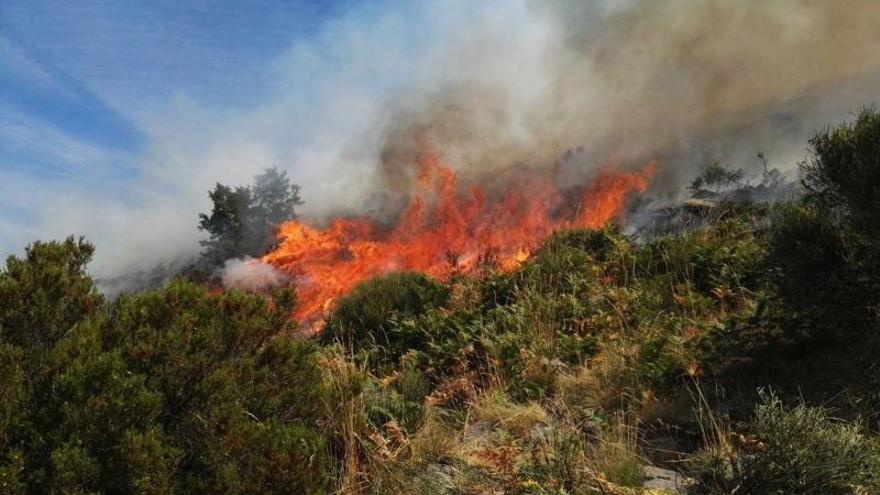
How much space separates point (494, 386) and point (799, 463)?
3.10 meters

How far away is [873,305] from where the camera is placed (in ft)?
16.2

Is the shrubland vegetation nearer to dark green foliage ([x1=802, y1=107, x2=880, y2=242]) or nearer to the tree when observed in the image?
dark green foliage ([x1=802, y1=107, x2=880, y2=242])

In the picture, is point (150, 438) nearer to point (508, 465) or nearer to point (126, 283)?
point (508, 465)

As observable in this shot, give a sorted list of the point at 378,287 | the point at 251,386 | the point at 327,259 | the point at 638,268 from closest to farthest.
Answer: the point at 251,386 < the point at 638,268 < the point at 378,287 < the point at 327,259

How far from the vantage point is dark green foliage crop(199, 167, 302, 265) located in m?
31.9

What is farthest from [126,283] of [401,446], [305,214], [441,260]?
[401,446]

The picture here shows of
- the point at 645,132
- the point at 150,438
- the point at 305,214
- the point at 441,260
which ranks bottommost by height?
the point at 150,438

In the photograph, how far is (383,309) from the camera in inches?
371

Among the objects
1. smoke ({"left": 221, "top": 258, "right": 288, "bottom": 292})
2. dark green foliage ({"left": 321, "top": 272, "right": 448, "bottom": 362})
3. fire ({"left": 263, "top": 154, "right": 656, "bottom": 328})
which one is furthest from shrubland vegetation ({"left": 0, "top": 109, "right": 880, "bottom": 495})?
smoke ({"left": 221, "top": 258, "right": 288, "bottom": 292})

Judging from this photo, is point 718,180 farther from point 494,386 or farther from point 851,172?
point 494,386

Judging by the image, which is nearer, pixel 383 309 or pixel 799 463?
pixel 799 463

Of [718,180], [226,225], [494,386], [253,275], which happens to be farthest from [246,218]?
[494,386]

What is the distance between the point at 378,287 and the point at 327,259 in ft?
46.4

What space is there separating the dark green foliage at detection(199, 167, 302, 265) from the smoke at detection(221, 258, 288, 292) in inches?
102
